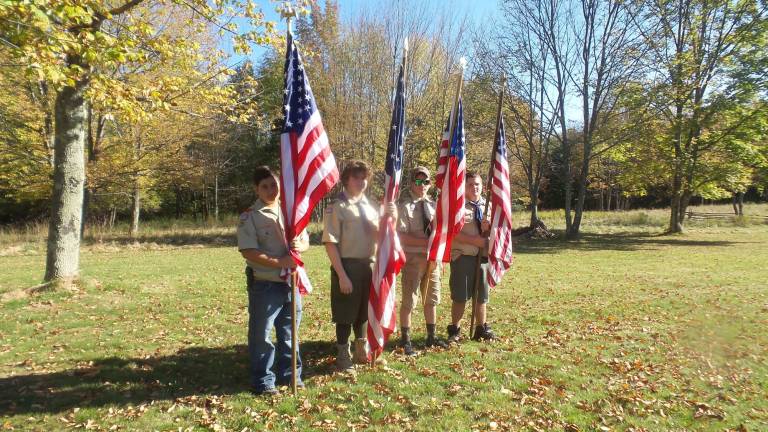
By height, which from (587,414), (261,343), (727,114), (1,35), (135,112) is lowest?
(587,414)

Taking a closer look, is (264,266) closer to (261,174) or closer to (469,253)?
(261,174)

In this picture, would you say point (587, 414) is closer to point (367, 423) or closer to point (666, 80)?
point (367, 423)

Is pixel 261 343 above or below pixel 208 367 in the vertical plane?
above

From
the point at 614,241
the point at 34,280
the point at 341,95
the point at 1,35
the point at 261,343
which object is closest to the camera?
the point at 261,343

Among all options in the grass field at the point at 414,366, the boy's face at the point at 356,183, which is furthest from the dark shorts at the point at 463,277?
the boy's face at the point at 356,183

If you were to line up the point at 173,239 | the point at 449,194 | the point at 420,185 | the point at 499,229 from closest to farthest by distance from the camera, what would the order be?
the point at 420,185 → the point at 449,194 → the point at 499,229 → the point at 173,239

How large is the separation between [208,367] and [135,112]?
18.4 ft

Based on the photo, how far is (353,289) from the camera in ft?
16.4

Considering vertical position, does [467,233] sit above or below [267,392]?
above

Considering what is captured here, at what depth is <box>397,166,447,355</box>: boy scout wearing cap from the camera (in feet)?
18.9

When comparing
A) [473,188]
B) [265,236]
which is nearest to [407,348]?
[473,188]

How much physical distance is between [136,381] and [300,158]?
3.03 m

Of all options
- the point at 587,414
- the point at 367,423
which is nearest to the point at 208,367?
the point at 367,423

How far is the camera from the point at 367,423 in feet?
13.5
